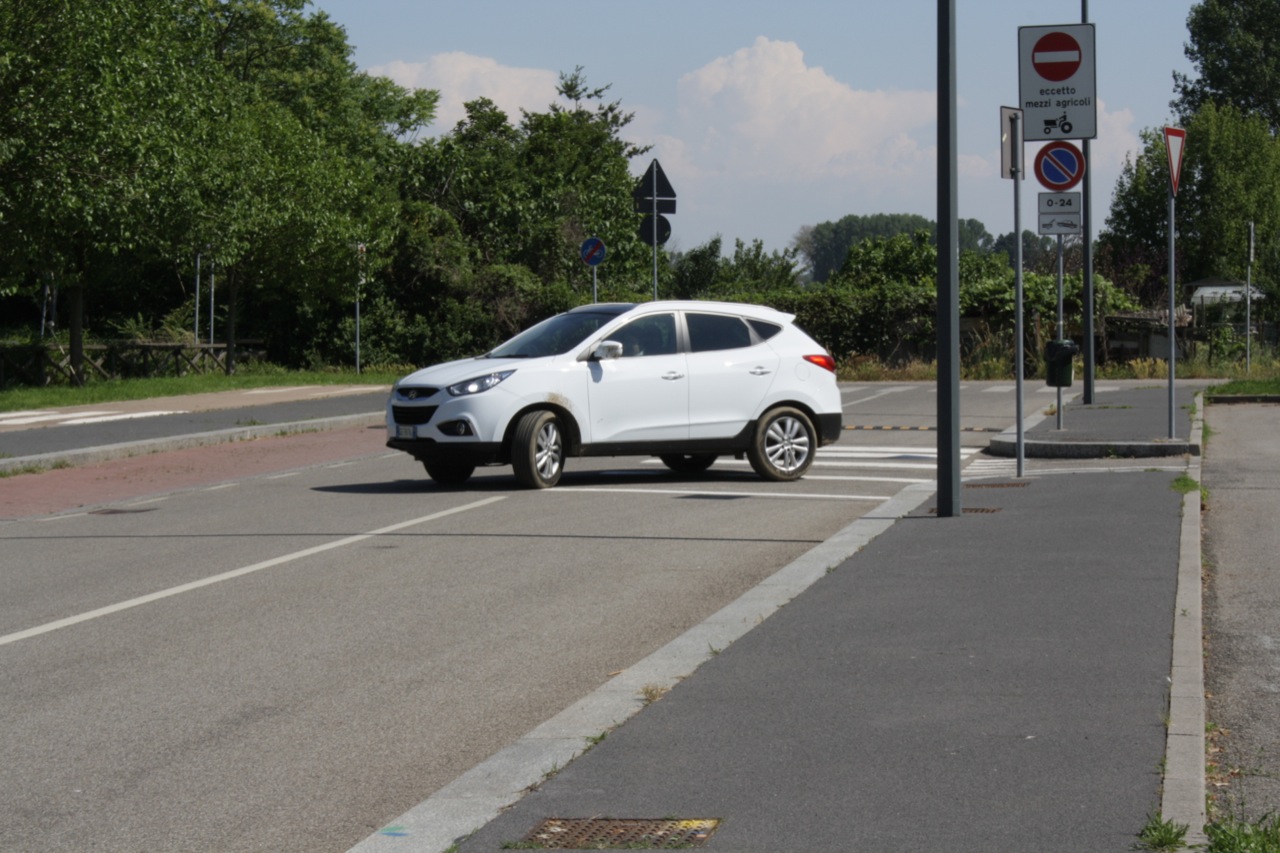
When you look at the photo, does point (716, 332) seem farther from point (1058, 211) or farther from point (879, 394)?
point (879, 394)

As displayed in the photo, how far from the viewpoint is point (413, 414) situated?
48.2ft

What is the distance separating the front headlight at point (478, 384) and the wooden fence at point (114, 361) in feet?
78.0

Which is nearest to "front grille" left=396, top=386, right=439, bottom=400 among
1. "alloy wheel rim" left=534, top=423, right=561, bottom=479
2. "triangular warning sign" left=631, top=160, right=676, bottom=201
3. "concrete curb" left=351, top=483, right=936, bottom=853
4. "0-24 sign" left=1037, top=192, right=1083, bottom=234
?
"alloy wheel rim" left=534, top=423, right=561, bottom=479

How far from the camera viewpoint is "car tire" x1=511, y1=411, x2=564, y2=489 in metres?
14.5

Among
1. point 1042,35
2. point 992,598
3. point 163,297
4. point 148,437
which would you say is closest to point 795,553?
point 992,598

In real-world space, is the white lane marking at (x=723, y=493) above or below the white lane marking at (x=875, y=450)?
below

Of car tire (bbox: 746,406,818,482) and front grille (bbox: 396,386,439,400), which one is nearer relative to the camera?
front grille (bbox: 396,386,439,400)

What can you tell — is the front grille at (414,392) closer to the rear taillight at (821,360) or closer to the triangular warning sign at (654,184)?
the rear taillight at (821,360)

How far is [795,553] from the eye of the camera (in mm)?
10617

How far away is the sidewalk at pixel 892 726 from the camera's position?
448cm

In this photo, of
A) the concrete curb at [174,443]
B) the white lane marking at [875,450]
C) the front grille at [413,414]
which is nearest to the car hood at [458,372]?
the front grille at [413,414]

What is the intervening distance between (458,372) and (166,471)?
466cm

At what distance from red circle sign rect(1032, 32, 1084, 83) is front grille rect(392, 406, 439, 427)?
22.2 ft

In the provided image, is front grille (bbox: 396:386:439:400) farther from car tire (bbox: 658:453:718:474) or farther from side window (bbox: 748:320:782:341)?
side window (bbox: 748:320:782:341)
